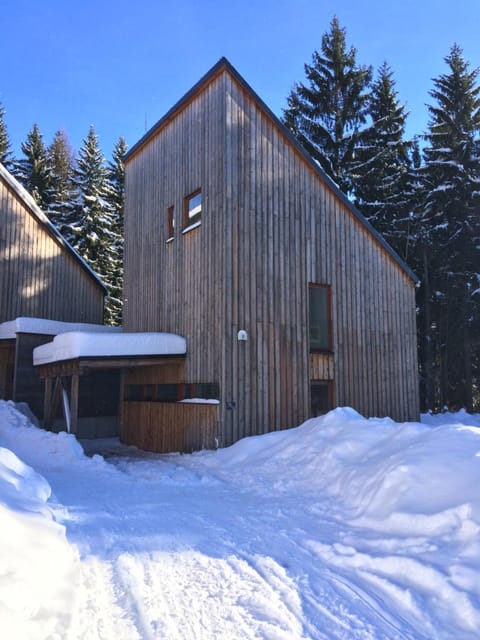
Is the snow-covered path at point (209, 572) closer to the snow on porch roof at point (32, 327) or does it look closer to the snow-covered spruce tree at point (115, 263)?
the snow on porch roof at point (32, 327)

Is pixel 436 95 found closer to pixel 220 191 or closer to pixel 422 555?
pixel 220 191

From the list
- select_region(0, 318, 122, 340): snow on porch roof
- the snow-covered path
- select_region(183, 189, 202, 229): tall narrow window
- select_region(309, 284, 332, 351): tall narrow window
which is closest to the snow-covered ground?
the snow-covered path

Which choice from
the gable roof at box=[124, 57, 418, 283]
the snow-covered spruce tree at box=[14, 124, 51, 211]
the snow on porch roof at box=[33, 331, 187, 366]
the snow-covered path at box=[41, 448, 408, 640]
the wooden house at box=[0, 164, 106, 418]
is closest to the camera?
the snow-covered path at box=[41, 448, 408, 640]

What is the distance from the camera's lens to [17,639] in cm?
229

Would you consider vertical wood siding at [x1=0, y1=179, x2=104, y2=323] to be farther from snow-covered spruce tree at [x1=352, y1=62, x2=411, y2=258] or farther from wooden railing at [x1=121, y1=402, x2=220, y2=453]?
snow-covered spruce tree at [x1=352, y1=62, x2=411, y2=258]

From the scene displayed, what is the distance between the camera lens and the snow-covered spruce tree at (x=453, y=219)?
19.4 metres

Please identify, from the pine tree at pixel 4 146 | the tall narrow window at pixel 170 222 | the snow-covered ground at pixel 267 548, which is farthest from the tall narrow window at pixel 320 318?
the pine tree at pixel 4 146

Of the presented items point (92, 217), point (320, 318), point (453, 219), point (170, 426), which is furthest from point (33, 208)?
point (453, 219)

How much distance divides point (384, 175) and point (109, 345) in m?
16.1

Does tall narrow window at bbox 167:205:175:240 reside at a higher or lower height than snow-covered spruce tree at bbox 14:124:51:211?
lower

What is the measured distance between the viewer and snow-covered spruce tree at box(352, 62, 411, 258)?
66.9ft

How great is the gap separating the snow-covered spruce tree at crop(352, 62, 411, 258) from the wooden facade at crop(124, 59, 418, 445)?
832cm

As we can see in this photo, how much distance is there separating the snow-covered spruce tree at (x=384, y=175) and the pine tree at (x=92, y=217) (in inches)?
517

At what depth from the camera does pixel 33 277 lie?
1527 centimetres
